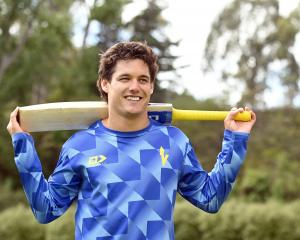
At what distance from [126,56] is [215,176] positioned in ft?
1.88

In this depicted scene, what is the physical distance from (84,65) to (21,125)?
2082 cm

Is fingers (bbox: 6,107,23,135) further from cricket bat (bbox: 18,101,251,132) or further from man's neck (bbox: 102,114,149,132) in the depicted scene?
man's neck (bbox: 102,114,149,132)

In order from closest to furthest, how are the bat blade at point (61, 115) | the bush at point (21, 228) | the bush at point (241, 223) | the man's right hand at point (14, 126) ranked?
1. the man's right hand at point (14, 126)
2. the bat blade at point (61, 115)
3. the bush at point (241, 223)
4. the bush at point (21, 228)

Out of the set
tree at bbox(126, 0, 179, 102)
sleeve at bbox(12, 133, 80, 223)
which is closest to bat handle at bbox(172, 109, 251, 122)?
sleeve at bbox(12, 133, 80, 223)

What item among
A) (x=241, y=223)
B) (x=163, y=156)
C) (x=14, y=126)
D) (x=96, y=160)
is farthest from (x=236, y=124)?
(x=241, y=223)

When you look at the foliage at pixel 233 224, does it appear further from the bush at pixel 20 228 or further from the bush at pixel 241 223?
the bush at pixel 20 228

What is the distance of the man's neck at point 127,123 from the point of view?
7.95ft

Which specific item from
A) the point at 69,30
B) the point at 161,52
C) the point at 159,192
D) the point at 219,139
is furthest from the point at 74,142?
the point at 161,52

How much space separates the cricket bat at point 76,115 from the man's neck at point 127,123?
0.12 m

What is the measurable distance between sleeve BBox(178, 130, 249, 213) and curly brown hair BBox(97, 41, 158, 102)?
351 mm

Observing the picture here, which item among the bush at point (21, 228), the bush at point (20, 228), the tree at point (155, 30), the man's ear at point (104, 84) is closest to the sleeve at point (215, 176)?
the man's ear at point (104, 84)

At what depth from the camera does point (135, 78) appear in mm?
2395

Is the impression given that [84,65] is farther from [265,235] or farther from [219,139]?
[265,235]

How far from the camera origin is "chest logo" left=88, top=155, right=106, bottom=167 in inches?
93.1
